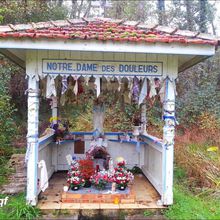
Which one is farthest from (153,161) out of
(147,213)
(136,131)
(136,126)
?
(147,213)

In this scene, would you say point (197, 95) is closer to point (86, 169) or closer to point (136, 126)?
point (136, 126)

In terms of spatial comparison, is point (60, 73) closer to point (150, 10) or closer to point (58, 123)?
point (58, 123)

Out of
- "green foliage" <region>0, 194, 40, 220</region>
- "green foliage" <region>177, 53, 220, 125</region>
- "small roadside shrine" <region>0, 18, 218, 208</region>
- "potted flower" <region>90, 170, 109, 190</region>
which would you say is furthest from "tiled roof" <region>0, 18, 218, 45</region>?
"green foliage" <region>177, 53, 220, 125</region>

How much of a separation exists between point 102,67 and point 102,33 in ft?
1.97

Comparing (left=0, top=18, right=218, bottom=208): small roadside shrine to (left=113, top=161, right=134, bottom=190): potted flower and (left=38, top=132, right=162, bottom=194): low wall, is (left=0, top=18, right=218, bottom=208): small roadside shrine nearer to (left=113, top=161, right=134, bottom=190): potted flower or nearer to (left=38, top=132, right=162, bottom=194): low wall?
(left=113, top=161, right=134, bottom=190): potted flower

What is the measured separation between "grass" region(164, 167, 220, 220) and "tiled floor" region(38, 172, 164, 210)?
0.35 m

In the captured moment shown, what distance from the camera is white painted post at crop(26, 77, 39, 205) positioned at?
17.3 ft

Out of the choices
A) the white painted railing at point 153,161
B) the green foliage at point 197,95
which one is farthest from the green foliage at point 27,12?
the white painted railing at point 153,161

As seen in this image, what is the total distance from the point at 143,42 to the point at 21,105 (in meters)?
10.8

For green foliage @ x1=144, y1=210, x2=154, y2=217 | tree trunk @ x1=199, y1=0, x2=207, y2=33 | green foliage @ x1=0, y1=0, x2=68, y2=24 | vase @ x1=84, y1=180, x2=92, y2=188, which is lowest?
green foliage @ x1=144, y1=210, x2=154, y2=217

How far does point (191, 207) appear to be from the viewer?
5348 millimetres

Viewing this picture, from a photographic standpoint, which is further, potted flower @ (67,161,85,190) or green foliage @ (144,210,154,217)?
potted flower @ (67,161,85,190)

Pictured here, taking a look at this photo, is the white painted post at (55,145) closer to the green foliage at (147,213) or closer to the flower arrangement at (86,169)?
the flower arrangement at (86,169)

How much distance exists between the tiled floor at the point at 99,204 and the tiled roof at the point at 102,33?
283 cm
